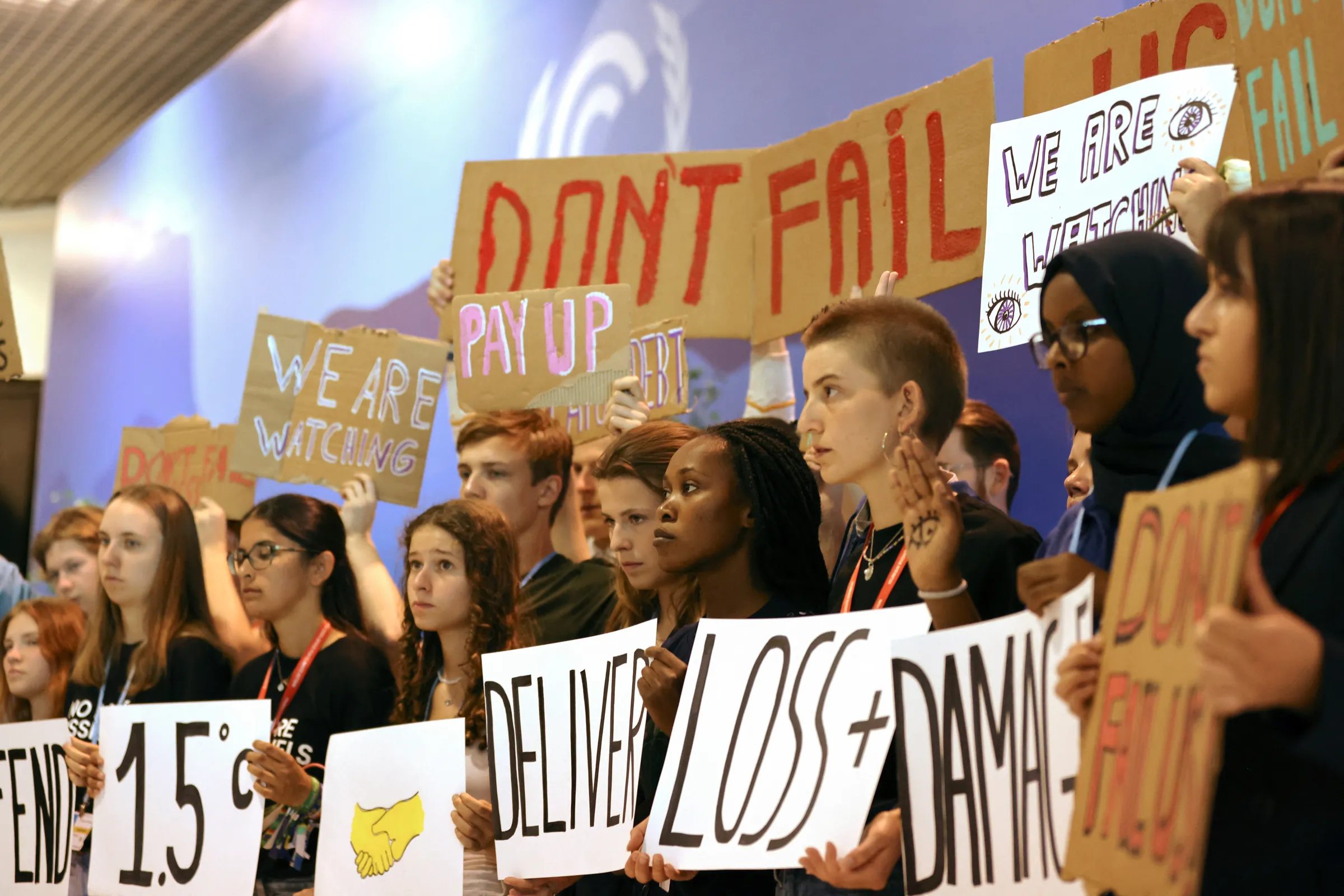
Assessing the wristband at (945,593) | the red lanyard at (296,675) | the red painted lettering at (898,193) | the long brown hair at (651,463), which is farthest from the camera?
the red lanyard at (296,675)

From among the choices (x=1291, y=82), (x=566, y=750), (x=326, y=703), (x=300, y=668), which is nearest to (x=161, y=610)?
(x=300, y=668)

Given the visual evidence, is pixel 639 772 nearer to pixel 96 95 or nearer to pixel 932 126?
pixel 932 126

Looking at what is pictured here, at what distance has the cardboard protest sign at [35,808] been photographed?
3939 mm

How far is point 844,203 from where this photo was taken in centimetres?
353

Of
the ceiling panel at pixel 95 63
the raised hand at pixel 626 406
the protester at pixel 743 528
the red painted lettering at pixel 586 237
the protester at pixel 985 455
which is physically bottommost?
the protester at pixel 743 528

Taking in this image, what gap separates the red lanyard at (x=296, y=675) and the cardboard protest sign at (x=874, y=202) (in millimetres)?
1318

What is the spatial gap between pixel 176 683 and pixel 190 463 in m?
1.34

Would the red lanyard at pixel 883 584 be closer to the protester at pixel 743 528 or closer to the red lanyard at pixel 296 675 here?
the protester at pixel 743 528

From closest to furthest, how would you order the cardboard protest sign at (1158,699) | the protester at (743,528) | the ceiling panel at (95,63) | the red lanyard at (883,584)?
1. the cardboard protest sign at (1158,699)
2. the red lanyard at (883,584)
3. the protester at (743,528)
4. the ceiling panel at (95,63)

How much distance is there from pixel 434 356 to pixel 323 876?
5.26ft

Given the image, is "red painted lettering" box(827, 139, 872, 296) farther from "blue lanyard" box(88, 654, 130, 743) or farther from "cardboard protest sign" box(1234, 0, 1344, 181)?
"blue lanyard" box(88, 654, 130, 743)

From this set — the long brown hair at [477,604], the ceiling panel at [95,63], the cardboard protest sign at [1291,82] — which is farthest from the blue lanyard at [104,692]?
the ceiling panel at [95,63]

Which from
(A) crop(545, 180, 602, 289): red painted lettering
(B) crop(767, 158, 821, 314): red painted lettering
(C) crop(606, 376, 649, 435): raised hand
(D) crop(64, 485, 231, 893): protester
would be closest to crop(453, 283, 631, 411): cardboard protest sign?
(C) crop(606, 376, 649, 435): raised hand

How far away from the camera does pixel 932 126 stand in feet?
10.8
